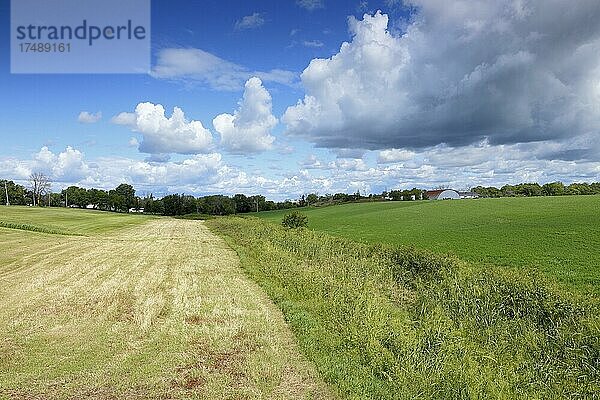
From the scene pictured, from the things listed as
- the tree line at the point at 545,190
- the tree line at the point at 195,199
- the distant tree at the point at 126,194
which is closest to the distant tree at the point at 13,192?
the tree line at the point at 195,199

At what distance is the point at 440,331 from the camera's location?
1077cm

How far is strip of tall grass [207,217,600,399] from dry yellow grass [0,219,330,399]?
3.15 ft

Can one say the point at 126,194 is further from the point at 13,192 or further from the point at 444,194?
the point at 444,194

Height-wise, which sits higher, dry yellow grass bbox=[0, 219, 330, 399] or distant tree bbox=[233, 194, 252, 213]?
distant tree bbox=[233, 194, 252, 213]

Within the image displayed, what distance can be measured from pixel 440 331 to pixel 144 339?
286 inches

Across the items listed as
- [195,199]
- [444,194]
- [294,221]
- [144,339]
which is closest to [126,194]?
[195,199]

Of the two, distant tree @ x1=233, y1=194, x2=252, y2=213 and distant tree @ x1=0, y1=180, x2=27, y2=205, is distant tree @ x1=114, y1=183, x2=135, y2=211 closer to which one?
distant tree @ x1=0, y1=180, x2=27, y2=205

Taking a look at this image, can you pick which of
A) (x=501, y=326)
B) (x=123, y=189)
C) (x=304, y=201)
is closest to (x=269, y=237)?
(x=501, y=326)

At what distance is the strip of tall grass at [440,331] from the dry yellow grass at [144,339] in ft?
3.15

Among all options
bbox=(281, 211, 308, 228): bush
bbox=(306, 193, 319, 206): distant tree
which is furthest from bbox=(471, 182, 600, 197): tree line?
bbox=(281, 211, 308, 228): bush

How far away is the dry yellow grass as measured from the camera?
26.3 ft

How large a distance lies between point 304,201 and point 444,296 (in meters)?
135

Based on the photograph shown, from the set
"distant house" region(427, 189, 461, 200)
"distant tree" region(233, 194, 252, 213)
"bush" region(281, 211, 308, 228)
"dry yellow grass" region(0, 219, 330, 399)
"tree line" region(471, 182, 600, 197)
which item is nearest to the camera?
"dry yellow grass" region(0, 219, 330, 399)

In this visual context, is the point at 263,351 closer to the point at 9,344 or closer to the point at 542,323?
the point at 9,344
